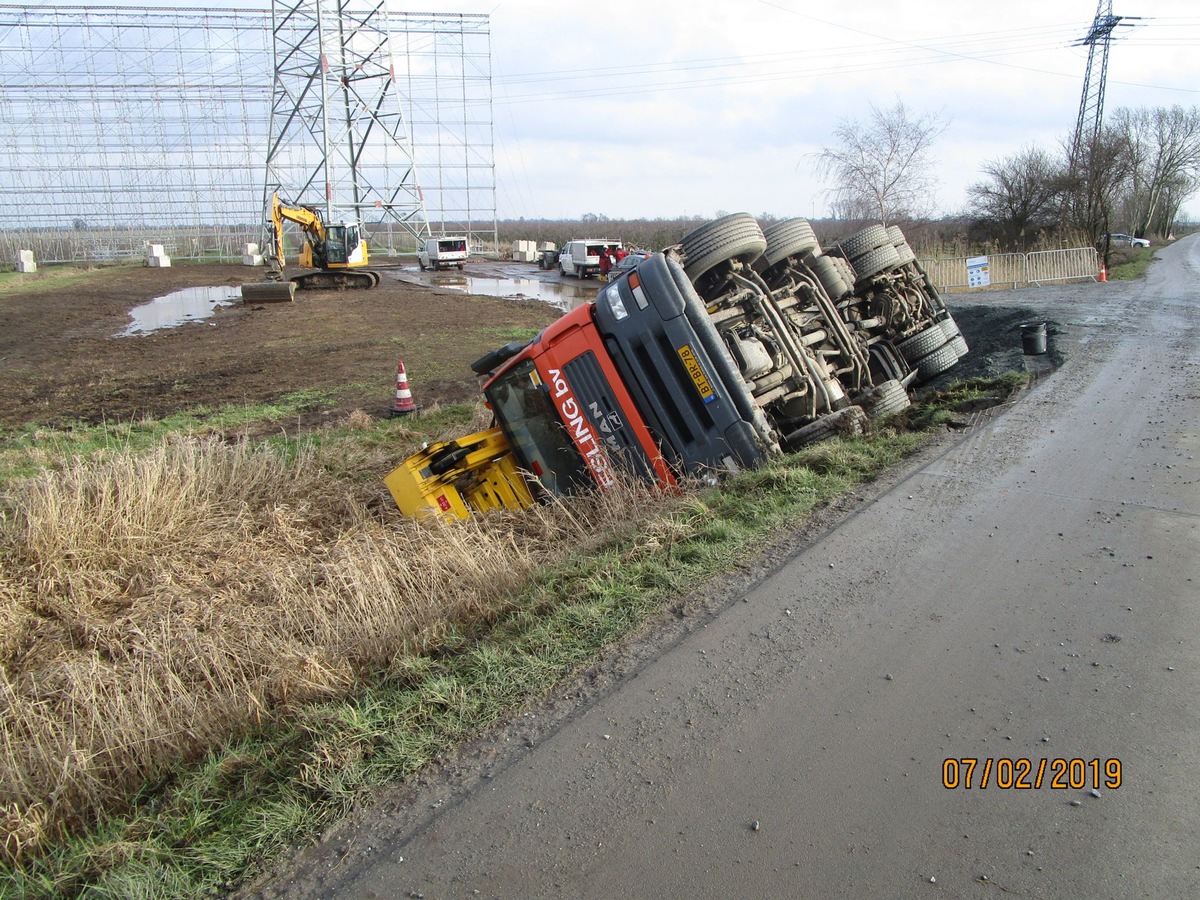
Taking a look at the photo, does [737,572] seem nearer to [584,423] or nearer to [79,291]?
[584,423]

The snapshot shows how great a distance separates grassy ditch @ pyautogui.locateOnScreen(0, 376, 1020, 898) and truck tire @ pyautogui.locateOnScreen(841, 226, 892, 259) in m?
2.24

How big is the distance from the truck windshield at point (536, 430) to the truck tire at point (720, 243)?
1.66m

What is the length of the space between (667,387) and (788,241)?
9.16 feet

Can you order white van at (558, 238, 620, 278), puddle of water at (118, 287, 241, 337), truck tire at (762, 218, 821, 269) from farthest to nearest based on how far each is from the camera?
white van at (558, 238, 620, 278), puddle of water at (118, 287, 241, 337), truck tire at (762, 218, 821, 269)

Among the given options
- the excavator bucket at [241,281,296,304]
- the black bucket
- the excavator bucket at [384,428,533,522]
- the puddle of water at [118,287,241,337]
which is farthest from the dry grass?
the excavator bucket at [241,281,296,304]

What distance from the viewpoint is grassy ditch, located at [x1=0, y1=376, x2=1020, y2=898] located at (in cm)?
329

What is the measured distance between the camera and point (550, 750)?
11.0ft

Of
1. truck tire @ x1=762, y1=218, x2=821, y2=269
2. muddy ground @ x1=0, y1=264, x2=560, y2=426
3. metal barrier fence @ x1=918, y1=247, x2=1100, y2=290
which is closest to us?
truck tire @ x1=762, y1=218, x2=821, y2=269

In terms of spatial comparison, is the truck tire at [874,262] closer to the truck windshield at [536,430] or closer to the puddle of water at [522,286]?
the truck windshield at [536,430]

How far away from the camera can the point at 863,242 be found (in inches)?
386
